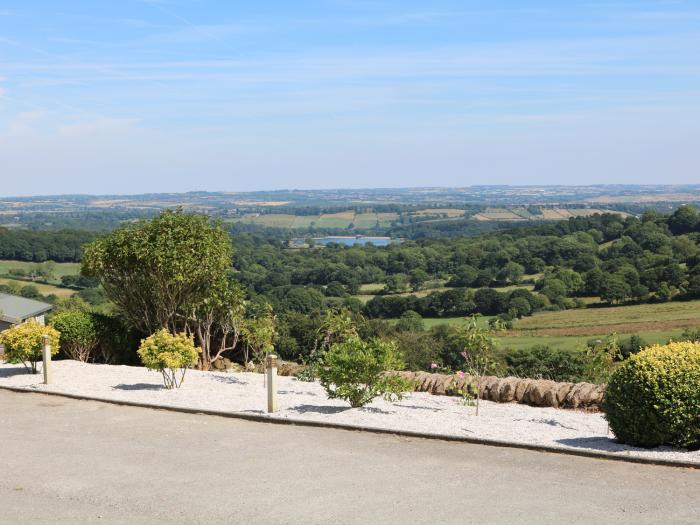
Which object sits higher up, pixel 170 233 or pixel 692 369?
pixel 170 233

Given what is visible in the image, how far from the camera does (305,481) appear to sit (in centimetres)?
757

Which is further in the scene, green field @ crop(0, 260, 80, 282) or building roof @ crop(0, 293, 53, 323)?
green field @ crop(0, 260, 80, 282)

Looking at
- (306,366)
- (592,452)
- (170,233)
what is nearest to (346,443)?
(592,452)

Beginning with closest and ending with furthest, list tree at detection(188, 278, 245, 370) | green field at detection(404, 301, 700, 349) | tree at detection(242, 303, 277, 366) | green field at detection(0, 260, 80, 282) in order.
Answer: tree at detection(242, 303, 277, 366)
tree at detection(188, 278, 245, 370)
green field at detection(404, 301, 700, 349)
green field at detection(0, 260, 80, 282)

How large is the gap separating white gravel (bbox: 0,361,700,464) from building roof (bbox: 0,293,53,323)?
753 cm

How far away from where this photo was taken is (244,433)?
382 inches

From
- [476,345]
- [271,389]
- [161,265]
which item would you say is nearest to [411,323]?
[161,265]

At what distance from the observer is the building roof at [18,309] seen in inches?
882

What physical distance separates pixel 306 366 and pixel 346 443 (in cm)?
575

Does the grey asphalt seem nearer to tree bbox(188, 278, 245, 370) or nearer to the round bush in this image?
the round bush

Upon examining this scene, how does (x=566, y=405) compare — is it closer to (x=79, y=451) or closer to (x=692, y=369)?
(x=692, y=369)

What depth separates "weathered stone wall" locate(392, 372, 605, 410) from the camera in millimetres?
11547

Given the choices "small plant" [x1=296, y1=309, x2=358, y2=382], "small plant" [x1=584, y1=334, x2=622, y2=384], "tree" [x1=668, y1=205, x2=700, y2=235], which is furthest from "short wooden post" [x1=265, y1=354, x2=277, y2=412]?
"tree" [x1=668, y1=205, x2=700, y2=235]

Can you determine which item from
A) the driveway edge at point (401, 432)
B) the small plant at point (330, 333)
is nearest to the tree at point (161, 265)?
the small plant at point (330, 333)
